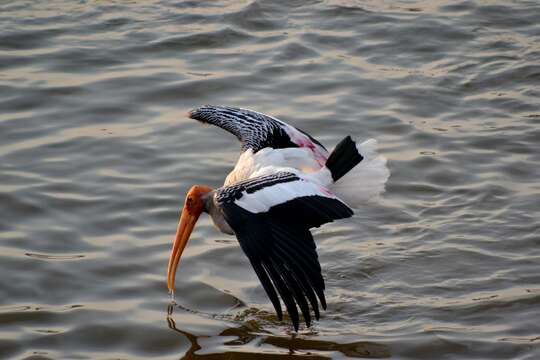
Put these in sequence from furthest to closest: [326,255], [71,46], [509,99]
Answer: [71,46] → [509,99] → [326,255]

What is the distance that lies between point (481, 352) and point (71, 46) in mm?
7749

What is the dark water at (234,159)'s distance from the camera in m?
7.64

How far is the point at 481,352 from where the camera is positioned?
720cm

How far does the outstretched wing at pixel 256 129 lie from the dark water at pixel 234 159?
73 cm

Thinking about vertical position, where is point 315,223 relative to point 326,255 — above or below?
above

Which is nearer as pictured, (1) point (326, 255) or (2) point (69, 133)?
(1) point (326, 255)

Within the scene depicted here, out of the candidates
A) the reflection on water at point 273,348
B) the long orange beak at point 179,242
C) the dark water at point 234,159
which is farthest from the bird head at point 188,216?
the reflection on water at point 273,348

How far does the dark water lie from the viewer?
7.64 meters

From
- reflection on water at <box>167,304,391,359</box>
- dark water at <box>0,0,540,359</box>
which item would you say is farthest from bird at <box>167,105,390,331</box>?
dark water at <box>0,0,540,359</box>

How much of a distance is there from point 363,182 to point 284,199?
126 centimetres

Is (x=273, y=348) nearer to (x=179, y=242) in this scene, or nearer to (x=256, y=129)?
(x=179, y=242)

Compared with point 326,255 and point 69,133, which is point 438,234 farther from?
point 69,133

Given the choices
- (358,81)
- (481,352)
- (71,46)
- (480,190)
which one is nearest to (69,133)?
(71,46)

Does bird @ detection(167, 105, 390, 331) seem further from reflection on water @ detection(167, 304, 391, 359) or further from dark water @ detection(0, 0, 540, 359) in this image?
dark water @ detection(0, 0, 540, 359)
